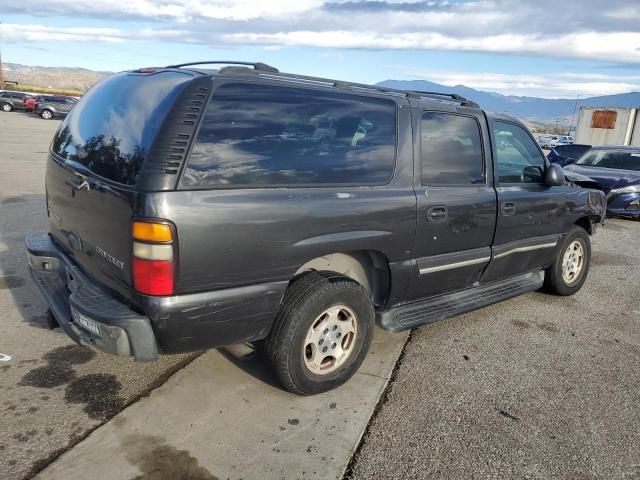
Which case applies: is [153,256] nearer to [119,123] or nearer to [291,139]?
[119,123]

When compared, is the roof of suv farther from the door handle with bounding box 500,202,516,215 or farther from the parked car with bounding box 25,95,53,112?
the parked car with bounding box 25,95,53,112

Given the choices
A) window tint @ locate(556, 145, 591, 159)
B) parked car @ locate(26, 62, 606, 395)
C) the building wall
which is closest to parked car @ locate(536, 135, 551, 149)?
the building wall

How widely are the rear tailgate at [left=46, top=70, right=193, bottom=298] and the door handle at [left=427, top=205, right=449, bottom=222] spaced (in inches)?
70.4

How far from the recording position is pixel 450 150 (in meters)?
3.80

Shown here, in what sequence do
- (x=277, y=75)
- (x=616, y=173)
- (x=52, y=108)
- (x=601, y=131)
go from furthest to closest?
(x=52, y=108) → (x=601, y=131) → (x=616, y=173) → (x=277, y=75)

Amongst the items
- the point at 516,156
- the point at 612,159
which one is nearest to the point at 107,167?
the point at 516,156

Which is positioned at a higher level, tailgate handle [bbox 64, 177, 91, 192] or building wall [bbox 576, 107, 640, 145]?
building wall [bbox 576, 107, 640, 145]

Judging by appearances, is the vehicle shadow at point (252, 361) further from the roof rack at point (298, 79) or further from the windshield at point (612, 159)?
the windshield at point (612, 159)

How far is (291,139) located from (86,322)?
1461 millimetres

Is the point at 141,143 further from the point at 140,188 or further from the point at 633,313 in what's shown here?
the point at 633,313

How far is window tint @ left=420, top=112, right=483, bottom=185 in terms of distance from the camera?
11.8ft

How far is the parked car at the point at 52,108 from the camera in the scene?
3250cm

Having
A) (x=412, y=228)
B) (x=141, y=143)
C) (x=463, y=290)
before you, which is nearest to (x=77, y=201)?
(x=141, y=143)

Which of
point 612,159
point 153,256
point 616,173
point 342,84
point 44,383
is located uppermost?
point 342,84
